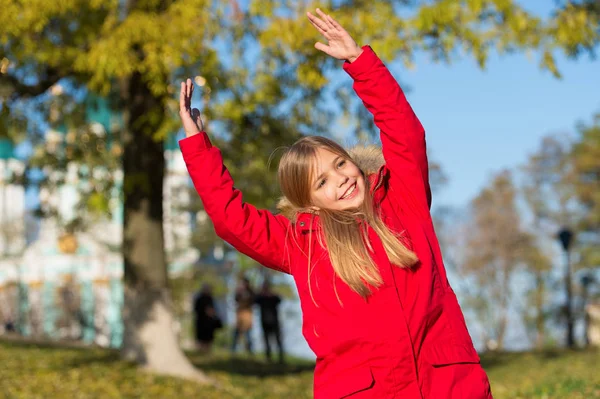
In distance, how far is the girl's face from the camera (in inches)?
125

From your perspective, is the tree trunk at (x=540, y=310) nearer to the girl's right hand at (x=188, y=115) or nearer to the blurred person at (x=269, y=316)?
the blurred person at (x=269, y=316)

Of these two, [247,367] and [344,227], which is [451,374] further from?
[247,367]

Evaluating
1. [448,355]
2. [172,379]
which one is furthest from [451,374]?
[172,379]

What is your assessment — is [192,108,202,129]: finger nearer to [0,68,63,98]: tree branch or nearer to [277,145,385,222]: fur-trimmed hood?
[277,145,385,222]: fur-trimmed hood

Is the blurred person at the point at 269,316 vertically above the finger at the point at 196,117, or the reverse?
the finger at the point at 196,117

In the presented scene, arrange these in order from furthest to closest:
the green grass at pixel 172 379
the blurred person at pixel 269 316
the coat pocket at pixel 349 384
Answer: the blurred person at pixel 269 316 → the green grass at pixel 172 379 → the coat pocket at pixel 349 384

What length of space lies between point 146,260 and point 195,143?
31.1 feet

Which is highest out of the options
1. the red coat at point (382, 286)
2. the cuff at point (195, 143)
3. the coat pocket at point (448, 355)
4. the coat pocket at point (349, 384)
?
the cuff at point (195, 143)

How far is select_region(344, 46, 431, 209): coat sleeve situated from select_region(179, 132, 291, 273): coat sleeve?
1.47 feet

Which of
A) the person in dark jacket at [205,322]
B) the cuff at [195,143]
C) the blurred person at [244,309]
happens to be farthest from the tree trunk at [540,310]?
the cuff at [195,143]

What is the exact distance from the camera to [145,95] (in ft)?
39.7

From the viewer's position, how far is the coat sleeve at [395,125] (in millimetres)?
3164

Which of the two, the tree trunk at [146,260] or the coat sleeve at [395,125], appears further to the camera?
the tree trunk at [146,260]

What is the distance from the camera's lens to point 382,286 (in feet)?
9.74
